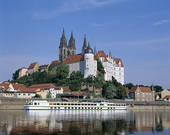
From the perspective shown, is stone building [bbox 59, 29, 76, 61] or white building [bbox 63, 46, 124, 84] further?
stone building [bbox 59, 29, 76, 61]

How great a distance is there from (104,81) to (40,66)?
42256 millimetres

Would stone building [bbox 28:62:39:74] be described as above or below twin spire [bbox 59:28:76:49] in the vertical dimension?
below

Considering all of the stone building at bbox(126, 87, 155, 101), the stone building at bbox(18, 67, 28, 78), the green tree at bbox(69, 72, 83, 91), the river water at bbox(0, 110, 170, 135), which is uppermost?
the stone building at bbox(18, 67, 28, 78)

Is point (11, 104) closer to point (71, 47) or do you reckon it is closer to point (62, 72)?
point (62, 72)

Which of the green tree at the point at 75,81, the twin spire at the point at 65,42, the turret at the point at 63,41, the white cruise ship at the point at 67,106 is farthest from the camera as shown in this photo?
the twin spire at the point at 65,42

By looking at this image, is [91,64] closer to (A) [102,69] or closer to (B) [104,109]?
(A) [102,69]

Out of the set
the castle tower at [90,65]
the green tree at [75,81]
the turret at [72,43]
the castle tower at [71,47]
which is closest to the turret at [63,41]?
the castle tower at [71,47]

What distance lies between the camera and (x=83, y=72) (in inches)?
4338

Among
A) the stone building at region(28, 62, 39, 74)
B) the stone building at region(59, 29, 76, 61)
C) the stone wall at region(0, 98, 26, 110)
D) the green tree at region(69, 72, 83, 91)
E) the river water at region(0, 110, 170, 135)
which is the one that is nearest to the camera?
the river water at region(0, 110, 170, 135)

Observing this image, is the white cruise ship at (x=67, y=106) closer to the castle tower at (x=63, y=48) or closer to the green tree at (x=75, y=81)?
the green tree at (x=75, y=81)

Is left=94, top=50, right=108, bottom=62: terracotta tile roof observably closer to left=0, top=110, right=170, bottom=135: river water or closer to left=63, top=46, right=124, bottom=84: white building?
left=63, top=46, right=124, bottom=84: white building

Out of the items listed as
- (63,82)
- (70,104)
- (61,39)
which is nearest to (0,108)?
(70,104)

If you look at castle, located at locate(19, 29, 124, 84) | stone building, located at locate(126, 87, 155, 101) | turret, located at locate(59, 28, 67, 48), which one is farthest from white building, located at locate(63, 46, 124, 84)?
turret, located at locate(59, 28, 67, 48)

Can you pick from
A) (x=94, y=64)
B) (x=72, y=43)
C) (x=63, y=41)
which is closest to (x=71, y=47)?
(x=72, y=43)
